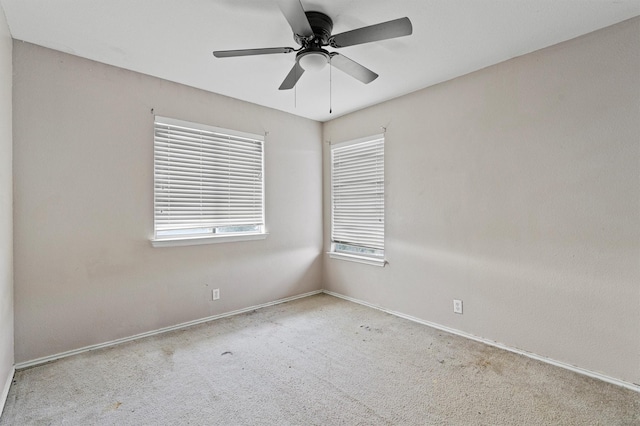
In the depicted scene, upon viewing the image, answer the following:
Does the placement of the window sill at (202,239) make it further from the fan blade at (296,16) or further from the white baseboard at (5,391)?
the fan blade at (296,16)

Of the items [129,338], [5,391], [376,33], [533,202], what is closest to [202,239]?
[129,338]

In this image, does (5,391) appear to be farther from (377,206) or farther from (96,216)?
(377,206)

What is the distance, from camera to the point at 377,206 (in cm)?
388

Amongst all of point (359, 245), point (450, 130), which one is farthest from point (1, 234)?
point (450, 130)

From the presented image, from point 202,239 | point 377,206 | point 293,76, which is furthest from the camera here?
point 377,206

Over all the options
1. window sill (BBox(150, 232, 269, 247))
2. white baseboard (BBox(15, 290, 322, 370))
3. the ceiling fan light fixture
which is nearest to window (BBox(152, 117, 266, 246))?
window sill (BBox(150, 232, 269, 247))

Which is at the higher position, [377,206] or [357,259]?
[377,206]

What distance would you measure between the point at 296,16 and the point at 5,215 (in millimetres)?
2349

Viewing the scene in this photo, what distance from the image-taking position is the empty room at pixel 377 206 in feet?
6.73

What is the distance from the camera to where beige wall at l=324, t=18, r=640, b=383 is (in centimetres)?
220

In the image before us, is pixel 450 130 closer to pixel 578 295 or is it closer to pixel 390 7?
pixel 390 7

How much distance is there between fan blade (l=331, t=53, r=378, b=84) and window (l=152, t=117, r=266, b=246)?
1762 mm

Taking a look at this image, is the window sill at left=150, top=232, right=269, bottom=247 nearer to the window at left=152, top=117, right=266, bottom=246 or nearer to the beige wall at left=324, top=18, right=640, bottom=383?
the window at left=152, top=117, right=266, bottom=246

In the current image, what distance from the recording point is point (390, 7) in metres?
2.03
